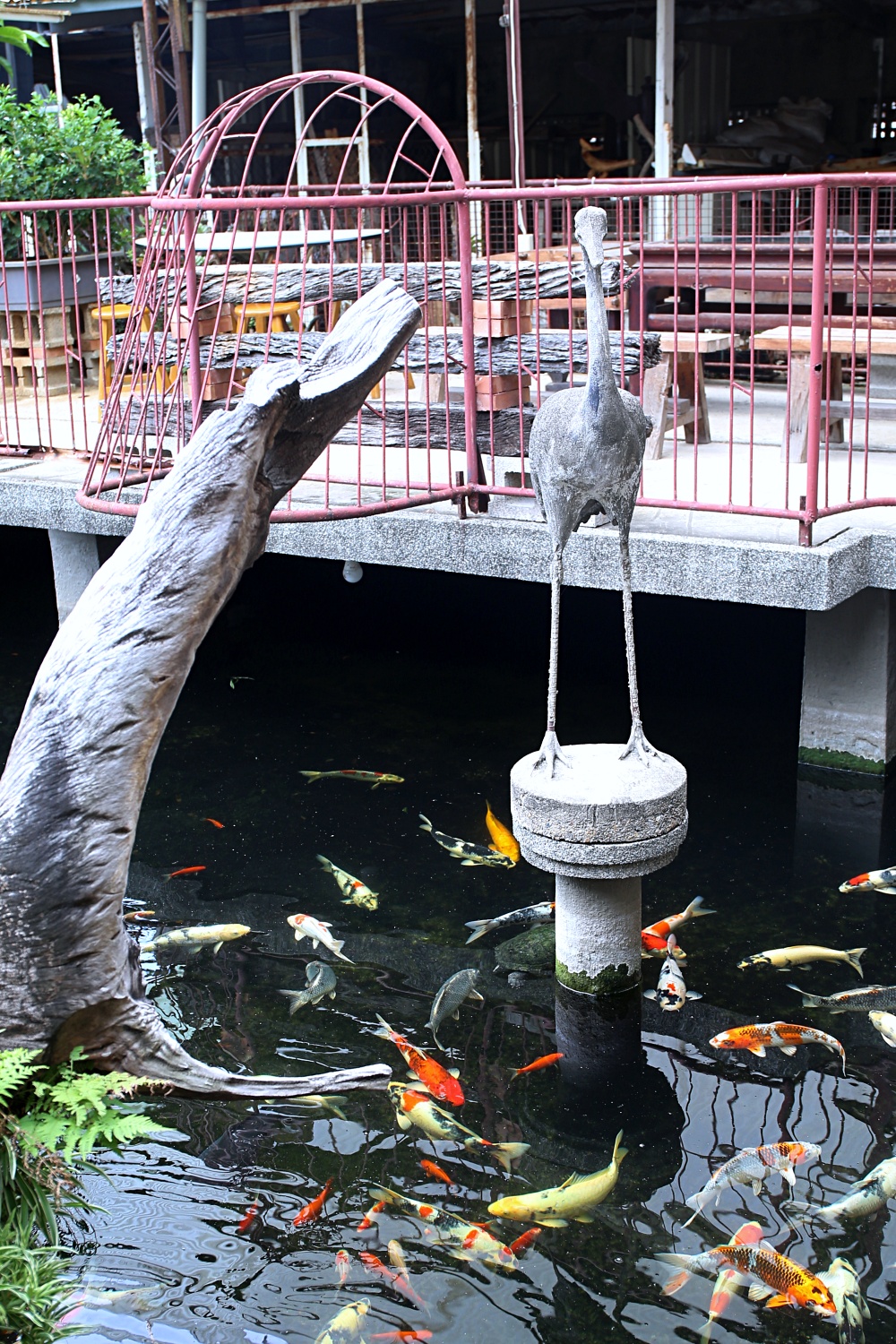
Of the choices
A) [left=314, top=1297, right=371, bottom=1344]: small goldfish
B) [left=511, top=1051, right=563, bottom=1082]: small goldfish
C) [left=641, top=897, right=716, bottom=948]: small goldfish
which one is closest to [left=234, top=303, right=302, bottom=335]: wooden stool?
[left=641, top=897, right=716, bottom=948]: small goldfish

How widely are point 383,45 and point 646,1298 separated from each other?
48.7 ft

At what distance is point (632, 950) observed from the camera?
4387 millimetres


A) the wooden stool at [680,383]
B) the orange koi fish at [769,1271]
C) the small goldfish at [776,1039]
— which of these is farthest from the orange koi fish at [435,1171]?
the wooden stool at [680,383]

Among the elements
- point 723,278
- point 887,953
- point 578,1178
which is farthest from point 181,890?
point 723,278

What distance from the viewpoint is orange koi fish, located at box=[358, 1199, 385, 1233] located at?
11.1 feet

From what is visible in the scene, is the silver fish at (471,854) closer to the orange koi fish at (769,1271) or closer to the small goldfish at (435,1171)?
the small goldfish at (435,1171)

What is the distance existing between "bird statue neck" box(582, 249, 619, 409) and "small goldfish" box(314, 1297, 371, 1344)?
248 cm

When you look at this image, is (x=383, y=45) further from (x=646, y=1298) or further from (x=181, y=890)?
(x=646, y=1298)

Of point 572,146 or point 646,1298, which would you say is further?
point 572,146

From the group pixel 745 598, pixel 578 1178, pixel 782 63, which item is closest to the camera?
pixel 578 1178

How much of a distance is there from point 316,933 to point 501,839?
39.4 inches

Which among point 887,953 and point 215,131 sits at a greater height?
point 215,131

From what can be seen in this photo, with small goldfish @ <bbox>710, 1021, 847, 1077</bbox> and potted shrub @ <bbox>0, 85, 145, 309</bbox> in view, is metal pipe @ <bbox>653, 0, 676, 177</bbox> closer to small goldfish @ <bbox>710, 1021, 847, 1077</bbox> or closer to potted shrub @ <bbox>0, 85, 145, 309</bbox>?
potted shrub @ <bbox>0, 85, 145, 309</bbox>

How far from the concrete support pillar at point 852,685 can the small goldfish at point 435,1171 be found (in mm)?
3004
